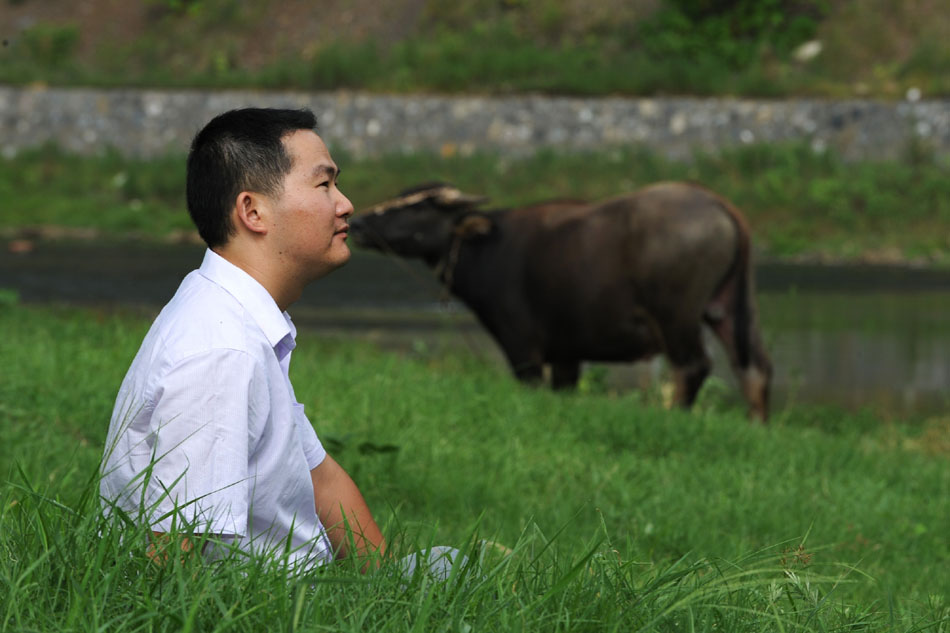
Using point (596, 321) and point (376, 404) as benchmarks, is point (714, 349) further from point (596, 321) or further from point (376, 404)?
point (376, 404)

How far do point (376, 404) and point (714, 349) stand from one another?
5694mm

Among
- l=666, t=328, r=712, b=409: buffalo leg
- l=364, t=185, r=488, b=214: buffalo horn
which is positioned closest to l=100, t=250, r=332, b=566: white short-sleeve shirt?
l=666, t=328, r=712, b=409: buffalo leg

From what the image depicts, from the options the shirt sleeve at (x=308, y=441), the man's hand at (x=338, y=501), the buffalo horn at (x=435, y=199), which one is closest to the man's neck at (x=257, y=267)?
the shirt sleeve at (x=308, y=441)

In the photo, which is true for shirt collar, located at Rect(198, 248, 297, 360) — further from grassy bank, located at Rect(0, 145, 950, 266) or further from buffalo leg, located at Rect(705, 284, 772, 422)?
grassy bank, located at Rect(0, 145, 950, 266)

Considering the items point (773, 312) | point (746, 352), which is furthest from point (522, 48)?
point (746, 352)

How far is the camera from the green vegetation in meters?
20.0

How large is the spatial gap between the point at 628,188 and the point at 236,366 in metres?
16.0

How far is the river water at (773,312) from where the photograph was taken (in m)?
9.94

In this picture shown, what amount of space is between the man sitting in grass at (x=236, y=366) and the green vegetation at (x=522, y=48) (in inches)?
682

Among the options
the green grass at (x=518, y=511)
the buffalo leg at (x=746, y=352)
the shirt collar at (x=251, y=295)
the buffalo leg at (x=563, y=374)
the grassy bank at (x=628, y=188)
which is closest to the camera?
the green grass at (x=518, y=511)

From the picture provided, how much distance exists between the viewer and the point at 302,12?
82.6 ft

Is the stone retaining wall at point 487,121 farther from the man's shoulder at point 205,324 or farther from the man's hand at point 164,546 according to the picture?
the man's hand at point 164,546

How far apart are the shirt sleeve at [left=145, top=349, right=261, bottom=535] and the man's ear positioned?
0.33 meters

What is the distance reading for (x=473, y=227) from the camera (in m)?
8.71
